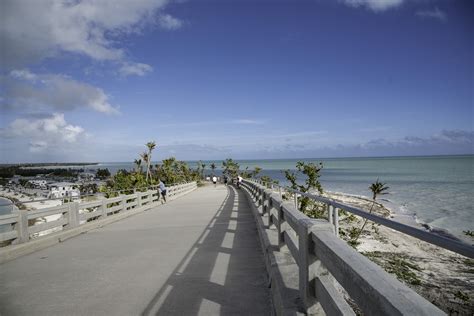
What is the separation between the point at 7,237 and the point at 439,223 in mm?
28540

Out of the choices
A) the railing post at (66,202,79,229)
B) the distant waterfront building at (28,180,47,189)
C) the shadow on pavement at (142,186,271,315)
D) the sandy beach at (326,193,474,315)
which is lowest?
the sandy beach at (326,193,474,315)

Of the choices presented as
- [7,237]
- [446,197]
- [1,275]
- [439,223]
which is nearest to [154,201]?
[7,237]

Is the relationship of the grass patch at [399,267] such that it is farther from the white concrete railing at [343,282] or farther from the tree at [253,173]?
the tree at [253,173]

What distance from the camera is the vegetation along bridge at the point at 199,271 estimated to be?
2.64 m

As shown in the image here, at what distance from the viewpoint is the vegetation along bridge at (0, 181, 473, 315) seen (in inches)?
104

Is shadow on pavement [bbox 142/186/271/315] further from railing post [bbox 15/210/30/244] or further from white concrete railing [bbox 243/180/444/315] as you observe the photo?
railing post [bbox 15/210/30/244]

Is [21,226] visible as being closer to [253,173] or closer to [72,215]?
[72,215]

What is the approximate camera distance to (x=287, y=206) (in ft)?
19.6

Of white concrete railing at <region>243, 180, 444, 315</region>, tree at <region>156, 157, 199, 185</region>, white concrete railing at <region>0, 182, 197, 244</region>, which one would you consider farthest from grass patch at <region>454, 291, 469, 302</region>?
tree at <region>156, 157, 199, 185</region>

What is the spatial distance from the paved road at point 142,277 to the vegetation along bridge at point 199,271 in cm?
2

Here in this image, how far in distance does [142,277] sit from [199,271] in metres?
1.03

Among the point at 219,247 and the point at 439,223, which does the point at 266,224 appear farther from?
the point at 439,223

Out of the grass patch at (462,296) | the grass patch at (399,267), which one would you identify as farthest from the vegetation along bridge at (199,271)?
the grass patch at (462,296)

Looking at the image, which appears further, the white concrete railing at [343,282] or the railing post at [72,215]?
the railing post at [72,215]
